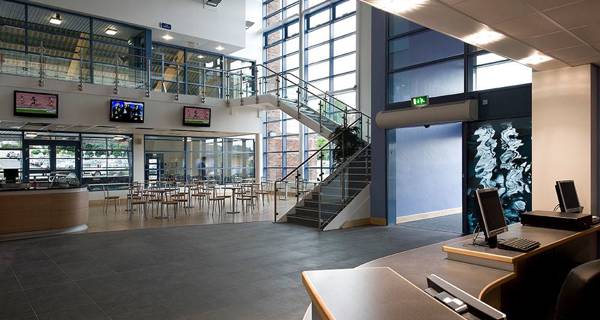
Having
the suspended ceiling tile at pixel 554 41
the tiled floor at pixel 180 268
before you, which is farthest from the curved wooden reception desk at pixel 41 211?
the suspended ceiling tile at pixel 554 41

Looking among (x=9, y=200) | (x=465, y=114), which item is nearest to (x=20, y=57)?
(x=9, y=200)

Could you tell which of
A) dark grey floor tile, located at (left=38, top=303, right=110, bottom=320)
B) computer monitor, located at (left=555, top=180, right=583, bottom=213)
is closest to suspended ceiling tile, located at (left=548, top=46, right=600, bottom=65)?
computer monitor, located at (left=555, top=180, right=583, bottom=213)

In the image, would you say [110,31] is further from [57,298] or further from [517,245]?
[517,245]

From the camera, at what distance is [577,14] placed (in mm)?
3428

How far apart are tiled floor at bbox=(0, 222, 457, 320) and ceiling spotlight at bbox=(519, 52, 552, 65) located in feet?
11.0

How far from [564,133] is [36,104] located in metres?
11.2

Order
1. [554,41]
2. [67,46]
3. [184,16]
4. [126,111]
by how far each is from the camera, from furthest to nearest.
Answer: [184,16] < [67,46] < [126,111] < [554,41]

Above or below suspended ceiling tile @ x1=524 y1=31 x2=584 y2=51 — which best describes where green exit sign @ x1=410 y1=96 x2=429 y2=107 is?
below

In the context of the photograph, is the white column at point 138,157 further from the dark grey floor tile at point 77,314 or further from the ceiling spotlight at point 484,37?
the ceiling spotlight at point 484,37

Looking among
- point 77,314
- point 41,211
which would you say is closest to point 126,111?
point 41,211

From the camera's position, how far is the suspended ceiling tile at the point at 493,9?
3197 mm

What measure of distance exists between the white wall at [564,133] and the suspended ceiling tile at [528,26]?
1.99m

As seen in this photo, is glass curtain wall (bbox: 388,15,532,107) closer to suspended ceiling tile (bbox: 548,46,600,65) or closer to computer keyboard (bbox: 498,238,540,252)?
suspended ceiling tile (bbox: 548,46,600,65)

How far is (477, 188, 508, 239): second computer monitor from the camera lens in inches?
113
